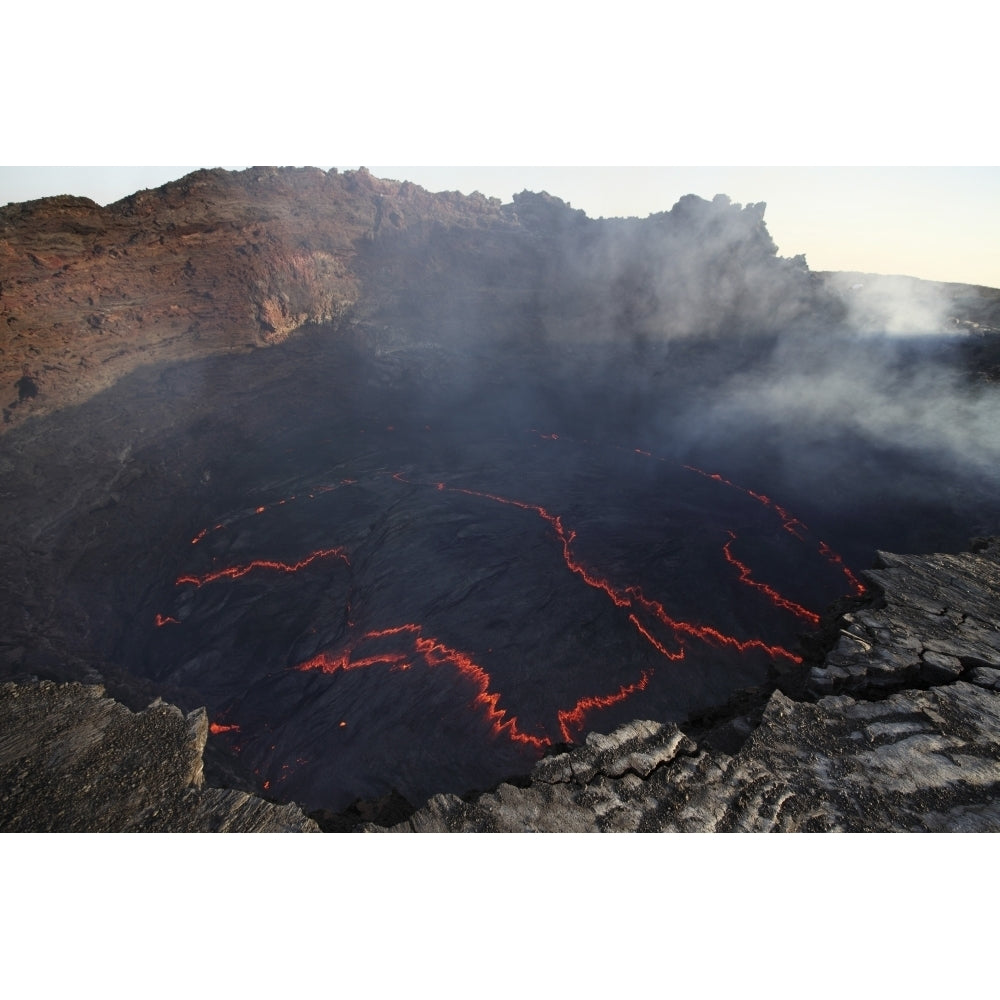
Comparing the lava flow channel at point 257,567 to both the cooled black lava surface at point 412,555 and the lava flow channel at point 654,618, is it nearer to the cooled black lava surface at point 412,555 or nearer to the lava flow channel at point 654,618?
the cooled black lava surface at point 412,555

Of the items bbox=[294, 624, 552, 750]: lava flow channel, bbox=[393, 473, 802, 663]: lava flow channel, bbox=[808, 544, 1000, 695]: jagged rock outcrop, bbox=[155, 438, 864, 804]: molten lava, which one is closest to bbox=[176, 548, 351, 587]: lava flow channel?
bbox=[155, 438, 864, 804]: molten lava

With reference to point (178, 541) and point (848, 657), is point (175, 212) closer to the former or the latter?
point (178, 541)

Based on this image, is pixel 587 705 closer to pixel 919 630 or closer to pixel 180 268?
pixel 919 630

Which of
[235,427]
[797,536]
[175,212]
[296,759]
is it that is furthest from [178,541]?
[797,536]

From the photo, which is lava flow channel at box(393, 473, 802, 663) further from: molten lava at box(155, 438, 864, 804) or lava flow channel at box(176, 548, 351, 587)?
lava flow channel at box(176, 548, 351, 587)

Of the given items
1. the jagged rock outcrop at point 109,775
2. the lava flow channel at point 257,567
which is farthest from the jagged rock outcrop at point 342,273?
the jagged rock outcrop at point 109,775
